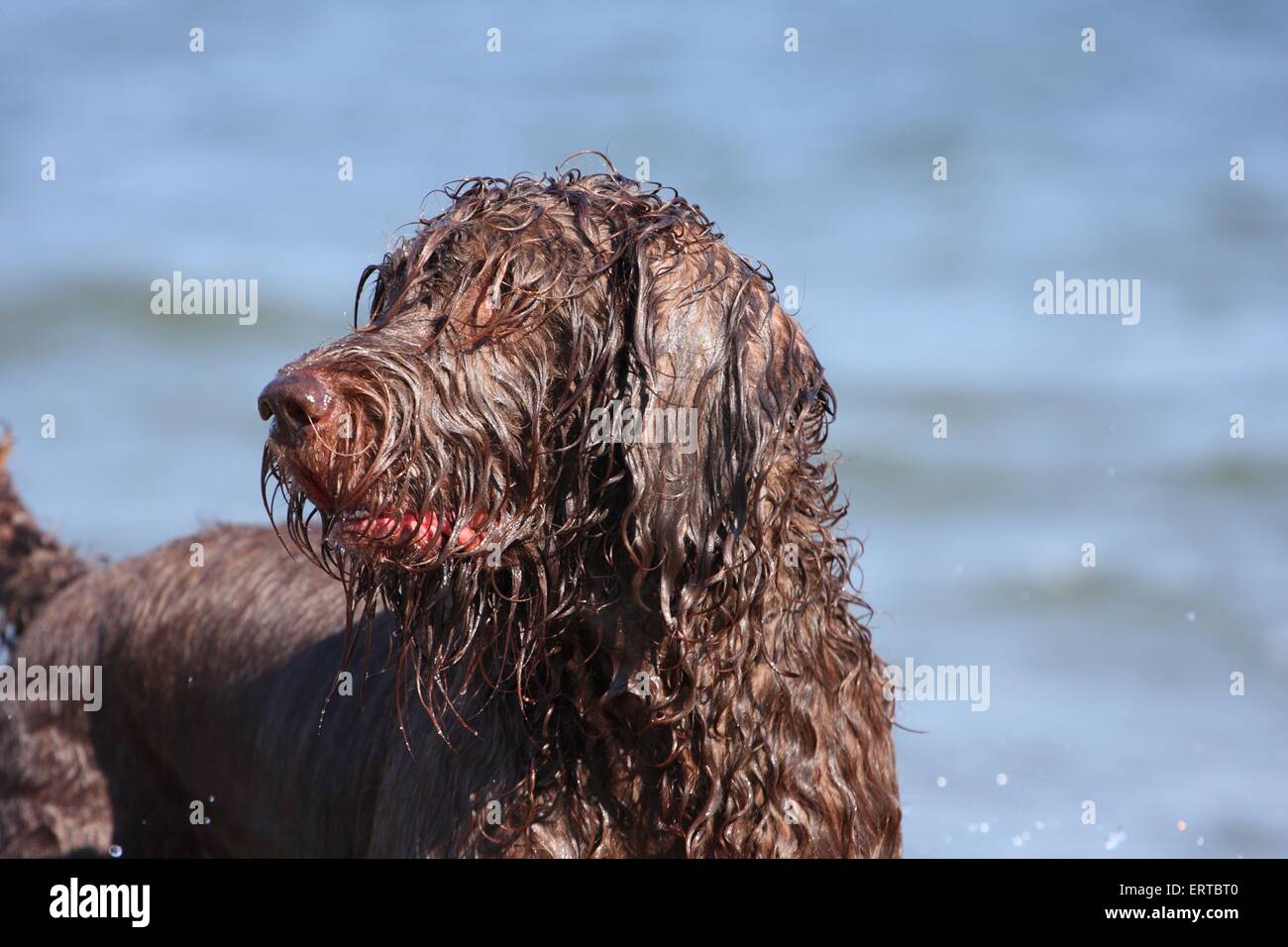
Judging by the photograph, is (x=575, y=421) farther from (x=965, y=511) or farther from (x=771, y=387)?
(x=965, y=511)

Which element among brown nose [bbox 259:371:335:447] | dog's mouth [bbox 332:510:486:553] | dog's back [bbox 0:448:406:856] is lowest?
dog's back [bbox 0:448:406:856]

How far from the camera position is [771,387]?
393cm

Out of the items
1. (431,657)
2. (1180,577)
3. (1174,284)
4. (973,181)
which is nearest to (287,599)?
(431,657)

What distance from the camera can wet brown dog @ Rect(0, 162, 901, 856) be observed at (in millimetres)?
3795

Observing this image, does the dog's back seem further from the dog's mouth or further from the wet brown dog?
the dog's mouth

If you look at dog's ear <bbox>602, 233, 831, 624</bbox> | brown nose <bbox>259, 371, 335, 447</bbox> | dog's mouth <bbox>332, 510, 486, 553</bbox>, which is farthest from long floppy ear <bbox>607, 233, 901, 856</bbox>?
brown nose <bbox>259, 371, 335, 447</bbox>

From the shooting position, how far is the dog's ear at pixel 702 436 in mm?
3855

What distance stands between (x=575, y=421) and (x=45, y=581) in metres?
3.75

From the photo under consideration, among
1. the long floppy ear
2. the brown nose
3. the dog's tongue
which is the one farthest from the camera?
the long floppy ear

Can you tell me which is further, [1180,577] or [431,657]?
[1180,577]

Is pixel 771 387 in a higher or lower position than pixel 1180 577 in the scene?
higher

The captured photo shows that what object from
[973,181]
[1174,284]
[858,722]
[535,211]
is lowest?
[858,722]

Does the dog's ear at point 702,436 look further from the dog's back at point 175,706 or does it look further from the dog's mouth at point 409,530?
the dog's back at point 175,706

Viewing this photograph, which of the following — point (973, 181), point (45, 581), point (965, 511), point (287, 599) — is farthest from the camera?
point (973, 181)
